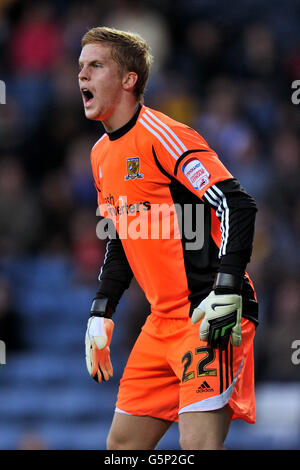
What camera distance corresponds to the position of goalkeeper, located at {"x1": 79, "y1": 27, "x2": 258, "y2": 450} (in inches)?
158

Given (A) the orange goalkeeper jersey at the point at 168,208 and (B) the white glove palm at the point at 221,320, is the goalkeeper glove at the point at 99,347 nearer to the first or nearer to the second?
(A) the orange goalkeeper jersey at the point at 168,208

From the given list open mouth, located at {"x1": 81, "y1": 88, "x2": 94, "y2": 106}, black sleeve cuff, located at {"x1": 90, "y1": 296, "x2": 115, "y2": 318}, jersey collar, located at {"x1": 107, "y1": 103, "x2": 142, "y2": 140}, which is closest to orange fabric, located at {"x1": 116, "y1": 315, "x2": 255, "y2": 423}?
black sleeve cuff, located at {"x1": 90, "y1": 296, "x2": 115, "y2": 318}

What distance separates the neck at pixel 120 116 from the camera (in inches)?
176

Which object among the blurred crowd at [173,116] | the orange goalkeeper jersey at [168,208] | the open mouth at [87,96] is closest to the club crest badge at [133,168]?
the orange goalkeeper jersey at [168,208]

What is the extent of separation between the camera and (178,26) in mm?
11133

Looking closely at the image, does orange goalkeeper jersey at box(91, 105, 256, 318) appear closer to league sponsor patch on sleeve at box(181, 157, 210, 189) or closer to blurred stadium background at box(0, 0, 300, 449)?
league sponsor patch on sleeve at box(181, 157, 210, 189)

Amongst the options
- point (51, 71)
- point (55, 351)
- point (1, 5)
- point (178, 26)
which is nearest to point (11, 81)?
point (51, 71)

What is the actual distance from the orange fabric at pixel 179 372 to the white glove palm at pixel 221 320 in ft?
0.38

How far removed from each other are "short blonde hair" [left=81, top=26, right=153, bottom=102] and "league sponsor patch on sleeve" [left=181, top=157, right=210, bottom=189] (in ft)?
2.05

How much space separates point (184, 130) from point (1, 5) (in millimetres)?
8079

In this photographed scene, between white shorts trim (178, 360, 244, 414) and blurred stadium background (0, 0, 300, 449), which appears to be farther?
blurred stadium background (0, 0, 300, 449)

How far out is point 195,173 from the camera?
410 centimetres

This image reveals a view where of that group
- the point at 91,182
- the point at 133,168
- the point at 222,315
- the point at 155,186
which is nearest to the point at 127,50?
the point at 133,168
